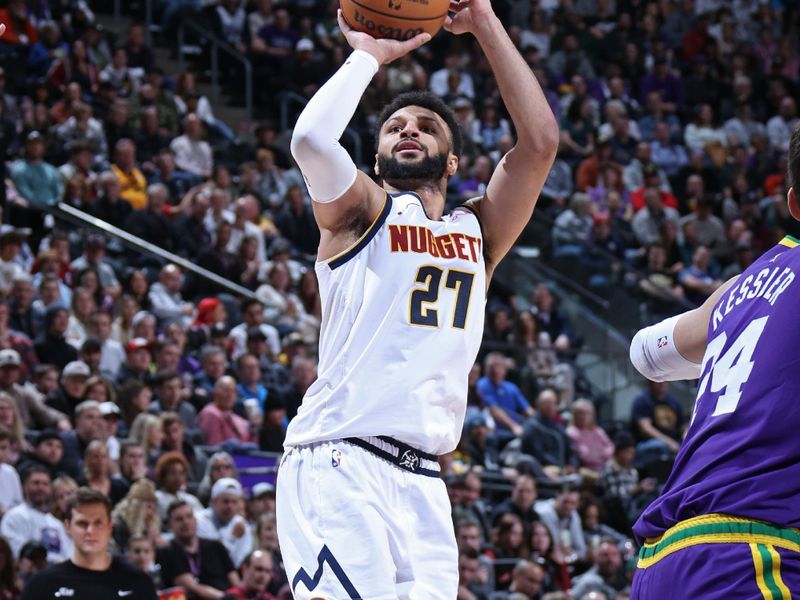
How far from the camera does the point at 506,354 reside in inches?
583

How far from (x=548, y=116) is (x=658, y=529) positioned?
6.34 ft

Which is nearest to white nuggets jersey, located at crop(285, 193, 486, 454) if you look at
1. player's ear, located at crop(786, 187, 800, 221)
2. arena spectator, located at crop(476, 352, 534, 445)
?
player's ear, located at crop(786, 187, 800, 221)

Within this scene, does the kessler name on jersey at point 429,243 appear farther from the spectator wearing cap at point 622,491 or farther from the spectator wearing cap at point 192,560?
the spectator wearing cap at point 622,491

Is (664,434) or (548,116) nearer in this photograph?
(548,116)

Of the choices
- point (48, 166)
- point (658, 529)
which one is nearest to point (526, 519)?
point (48, 166)

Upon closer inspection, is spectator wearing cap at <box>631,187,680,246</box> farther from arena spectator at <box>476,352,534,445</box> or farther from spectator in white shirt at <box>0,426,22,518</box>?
spectator in white shirt at <box>0,426,22,518</box>

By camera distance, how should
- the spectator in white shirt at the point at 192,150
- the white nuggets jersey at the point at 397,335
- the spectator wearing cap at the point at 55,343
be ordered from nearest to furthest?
the white nuggets jersey at the point at 397,335, the spectator wearing cap at the point at 55,343, the spectator in white shirt at the point at 192,150

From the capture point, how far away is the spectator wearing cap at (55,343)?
37.8 feet

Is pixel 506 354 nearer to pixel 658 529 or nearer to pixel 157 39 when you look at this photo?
pixel 157 39

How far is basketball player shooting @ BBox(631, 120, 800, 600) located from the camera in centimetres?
322

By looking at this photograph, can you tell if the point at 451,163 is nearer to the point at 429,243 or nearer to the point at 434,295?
the point at 429,243

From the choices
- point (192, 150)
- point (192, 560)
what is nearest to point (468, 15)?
point (192, 560)

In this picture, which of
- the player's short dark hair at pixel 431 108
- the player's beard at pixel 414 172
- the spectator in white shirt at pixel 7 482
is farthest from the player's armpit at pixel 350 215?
the spectator in white shirt at pixel 7 482

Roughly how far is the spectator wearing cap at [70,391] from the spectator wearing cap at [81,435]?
0.54m
